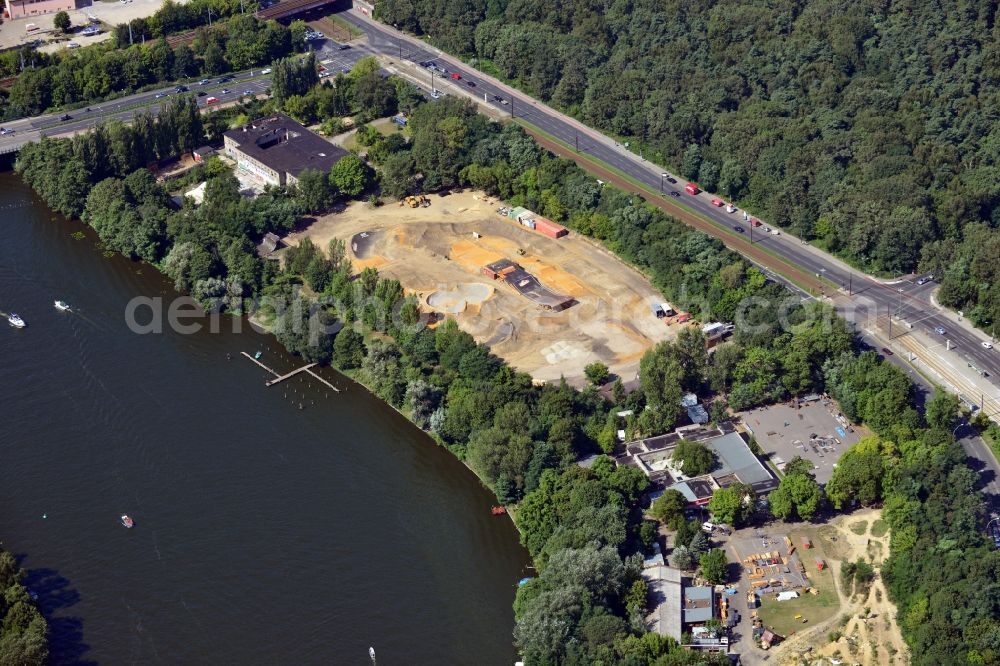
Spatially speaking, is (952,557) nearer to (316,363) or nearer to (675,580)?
(675,580)

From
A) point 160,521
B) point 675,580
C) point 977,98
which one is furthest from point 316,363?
point 977,98

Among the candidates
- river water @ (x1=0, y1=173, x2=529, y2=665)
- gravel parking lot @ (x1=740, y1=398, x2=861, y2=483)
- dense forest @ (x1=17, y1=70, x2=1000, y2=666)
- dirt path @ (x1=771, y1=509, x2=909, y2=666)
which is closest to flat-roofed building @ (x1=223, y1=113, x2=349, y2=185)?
dense forest @ (x1=17, y1=70, x2=1000, y2=666)

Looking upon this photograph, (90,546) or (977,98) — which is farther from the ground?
(977,98)

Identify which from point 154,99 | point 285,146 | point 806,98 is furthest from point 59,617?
point 806,98

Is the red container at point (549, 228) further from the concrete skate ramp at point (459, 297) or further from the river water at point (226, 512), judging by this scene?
the river water at point (226, 512)

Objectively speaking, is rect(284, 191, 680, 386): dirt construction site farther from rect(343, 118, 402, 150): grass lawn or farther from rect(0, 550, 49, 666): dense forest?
rect(0, 550, 49, 666): dense forest

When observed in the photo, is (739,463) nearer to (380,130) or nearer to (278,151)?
(278,151)
